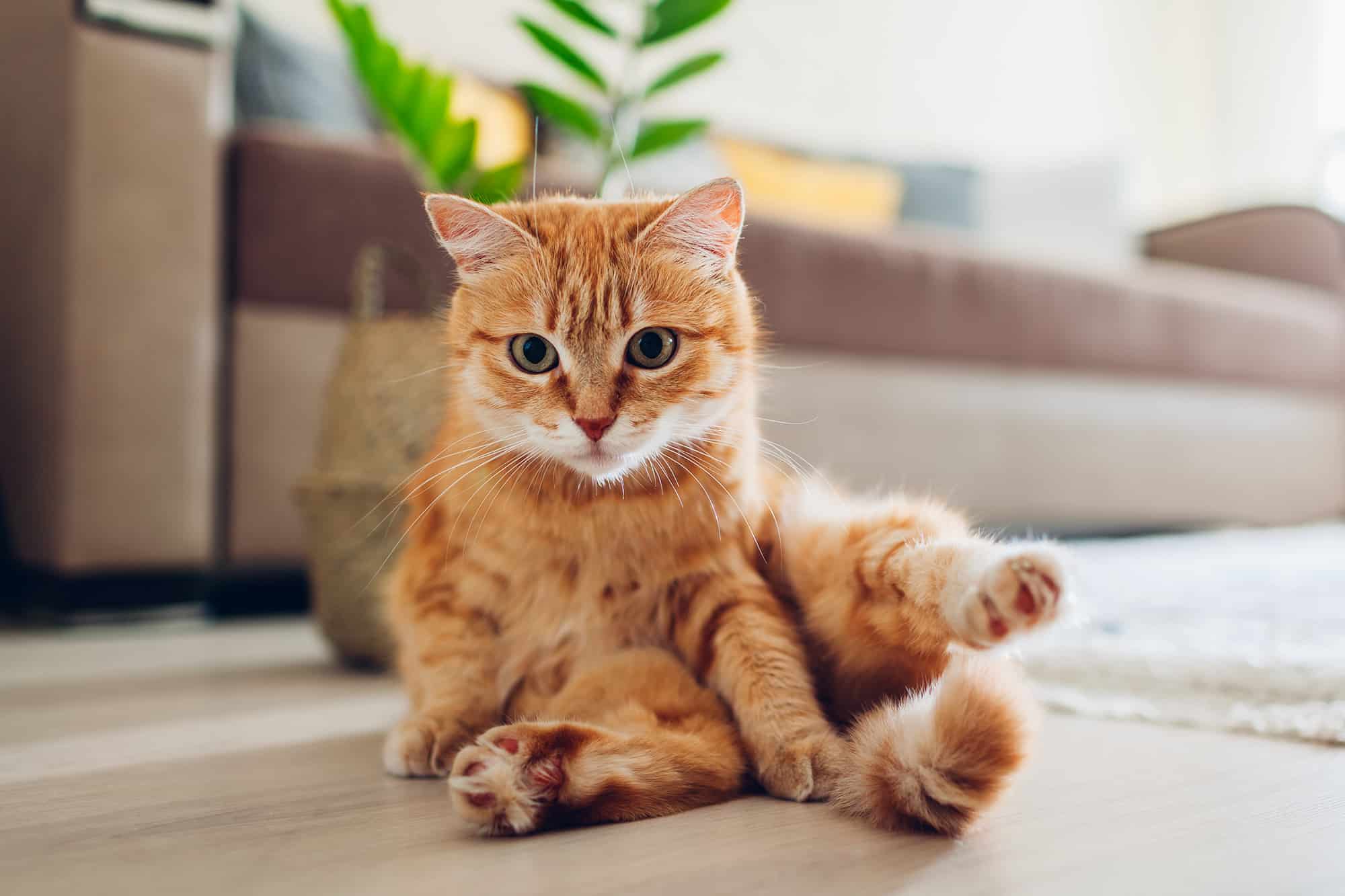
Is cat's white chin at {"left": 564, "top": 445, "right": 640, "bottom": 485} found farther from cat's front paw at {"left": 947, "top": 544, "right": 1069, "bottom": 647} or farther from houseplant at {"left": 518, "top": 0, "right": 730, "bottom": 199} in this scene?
houseplant at {"left": 518, "top": 0, "right": 730, "bottom": 199}

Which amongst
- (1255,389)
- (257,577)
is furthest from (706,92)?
(257,577)

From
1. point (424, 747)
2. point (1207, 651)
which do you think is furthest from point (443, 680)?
point (1207, 651)

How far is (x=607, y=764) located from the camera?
27.1 inches

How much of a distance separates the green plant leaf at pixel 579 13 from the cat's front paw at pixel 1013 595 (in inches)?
38.1

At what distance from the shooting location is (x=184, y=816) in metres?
0.72

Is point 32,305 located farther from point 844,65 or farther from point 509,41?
point 844,65

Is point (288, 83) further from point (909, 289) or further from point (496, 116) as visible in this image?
point (909, 289)

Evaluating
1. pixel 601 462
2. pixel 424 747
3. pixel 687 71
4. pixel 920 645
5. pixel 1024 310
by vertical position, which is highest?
pixel 687 71

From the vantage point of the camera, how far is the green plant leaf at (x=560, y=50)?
Result: 51.6 inches

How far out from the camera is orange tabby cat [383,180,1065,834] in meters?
0.74

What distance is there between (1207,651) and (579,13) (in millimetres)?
1094

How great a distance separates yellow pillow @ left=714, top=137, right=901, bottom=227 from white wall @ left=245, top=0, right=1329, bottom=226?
0.18 m

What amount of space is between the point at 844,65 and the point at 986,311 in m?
2.21

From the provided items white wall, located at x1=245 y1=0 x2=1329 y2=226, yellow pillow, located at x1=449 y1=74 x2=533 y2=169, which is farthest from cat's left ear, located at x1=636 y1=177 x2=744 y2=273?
white wall, located at x1=245 y1=0 x2=1329 y2=226
